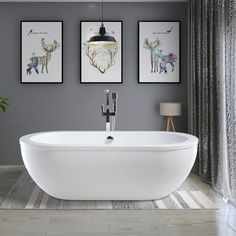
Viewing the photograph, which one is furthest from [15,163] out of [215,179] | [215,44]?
[215,44]

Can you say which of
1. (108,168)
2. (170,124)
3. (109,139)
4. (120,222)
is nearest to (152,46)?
(170,124)

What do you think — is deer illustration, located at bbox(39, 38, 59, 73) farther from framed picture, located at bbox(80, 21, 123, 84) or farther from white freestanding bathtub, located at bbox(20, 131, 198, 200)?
white freestanding bathtub, located at bbox(20, 131, 198, 200)

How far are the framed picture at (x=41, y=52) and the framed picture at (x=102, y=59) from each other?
32 cm

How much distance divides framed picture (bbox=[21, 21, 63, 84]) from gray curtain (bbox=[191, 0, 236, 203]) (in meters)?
1.83

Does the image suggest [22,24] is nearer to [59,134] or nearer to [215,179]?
[59,134]

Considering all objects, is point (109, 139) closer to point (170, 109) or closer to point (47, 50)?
point (170, 109)

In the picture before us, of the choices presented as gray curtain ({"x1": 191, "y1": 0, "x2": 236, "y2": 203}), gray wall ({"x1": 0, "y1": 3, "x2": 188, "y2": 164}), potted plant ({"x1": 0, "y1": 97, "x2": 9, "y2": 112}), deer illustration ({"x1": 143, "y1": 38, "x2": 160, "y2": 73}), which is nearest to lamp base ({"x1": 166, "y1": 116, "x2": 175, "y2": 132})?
gray wall ({"x1": 0, "y1": 3, "x2": 188, "y2": 164})

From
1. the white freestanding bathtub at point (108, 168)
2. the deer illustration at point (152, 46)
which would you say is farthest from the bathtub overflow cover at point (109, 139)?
the deer illustration at point (152, 46)

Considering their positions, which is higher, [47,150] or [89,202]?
[47,150]

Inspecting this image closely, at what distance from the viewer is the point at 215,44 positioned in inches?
178

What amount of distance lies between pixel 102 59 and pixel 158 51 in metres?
0.79

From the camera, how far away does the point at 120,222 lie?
11.0 feet

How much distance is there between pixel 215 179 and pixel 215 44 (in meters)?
1.49

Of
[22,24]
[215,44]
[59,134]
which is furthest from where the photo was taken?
[22,24]
